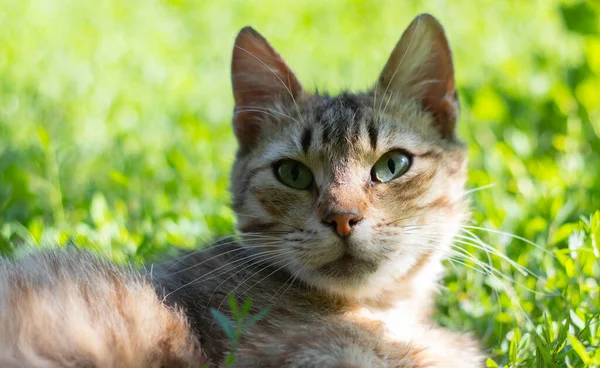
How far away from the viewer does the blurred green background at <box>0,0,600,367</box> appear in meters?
3.03

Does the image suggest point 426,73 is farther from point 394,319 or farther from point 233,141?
point 233,141

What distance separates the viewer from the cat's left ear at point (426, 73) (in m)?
2.90

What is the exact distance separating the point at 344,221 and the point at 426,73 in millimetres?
1012

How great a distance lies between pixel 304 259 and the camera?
2445 millimetres

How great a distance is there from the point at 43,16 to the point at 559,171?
17.8 ft

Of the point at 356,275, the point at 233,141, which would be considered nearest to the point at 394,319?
the point at 356,275

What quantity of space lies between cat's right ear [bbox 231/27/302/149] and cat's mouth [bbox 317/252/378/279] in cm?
88

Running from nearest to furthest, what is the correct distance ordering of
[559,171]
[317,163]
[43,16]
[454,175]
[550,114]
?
[317,163] < [454,175] < [559,171] < [550,114] < [43,16]

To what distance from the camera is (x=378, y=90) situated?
300 centimetres

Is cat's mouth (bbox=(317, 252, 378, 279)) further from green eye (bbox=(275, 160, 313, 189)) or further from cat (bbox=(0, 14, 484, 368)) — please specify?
green eye (bbox=(275, 160, 313, 189))

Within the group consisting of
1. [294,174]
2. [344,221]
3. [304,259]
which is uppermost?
[294,174]

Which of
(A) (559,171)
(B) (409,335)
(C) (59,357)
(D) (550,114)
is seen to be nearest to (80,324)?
(C) (59,357)

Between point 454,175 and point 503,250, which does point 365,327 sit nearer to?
point 454,175

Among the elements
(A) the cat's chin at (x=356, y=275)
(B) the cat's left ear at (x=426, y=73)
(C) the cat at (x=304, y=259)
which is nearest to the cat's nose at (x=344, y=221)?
(C) the cat at (x=304, y=259)
